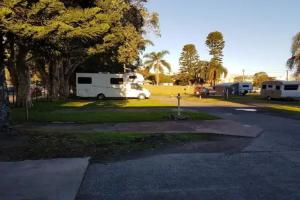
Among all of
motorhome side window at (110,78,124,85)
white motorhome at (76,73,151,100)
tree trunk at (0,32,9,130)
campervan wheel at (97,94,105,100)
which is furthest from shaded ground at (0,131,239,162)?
motorhome side window at (110,78,124,85)

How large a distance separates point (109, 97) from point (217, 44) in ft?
166

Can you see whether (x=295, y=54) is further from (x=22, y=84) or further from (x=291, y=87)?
(x=22, y=84)

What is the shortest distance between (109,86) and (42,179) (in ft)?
124

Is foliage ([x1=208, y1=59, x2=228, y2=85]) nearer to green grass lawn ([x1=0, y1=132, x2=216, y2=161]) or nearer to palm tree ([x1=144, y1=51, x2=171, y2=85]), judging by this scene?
palm tree ([x1=144, y1=51, x2=171, y2=85])

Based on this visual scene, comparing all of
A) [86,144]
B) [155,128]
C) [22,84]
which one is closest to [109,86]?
[22,84]

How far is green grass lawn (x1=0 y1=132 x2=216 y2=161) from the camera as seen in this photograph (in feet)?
30.4

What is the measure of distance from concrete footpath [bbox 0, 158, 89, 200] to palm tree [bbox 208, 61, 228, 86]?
84499 mm

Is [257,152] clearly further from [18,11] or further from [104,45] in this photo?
[104,45]

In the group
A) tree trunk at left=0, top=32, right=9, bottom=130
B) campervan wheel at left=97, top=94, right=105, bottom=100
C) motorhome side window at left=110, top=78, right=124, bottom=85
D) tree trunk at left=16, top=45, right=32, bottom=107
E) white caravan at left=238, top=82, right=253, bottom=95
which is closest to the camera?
tree trunk at left=0, top=32, right=9, bottom=130

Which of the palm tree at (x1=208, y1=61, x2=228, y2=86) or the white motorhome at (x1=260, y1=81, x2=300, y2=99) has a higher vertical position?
the palm tree at (x1=208, y1=61, x2=228, y2=86)

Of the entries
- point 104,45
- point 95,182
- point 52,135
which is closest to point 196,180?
point 95,182

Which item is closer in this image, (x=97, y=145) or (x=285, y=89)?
(x=97, y=145)

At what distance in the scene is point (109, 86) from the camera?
4441 centimetres

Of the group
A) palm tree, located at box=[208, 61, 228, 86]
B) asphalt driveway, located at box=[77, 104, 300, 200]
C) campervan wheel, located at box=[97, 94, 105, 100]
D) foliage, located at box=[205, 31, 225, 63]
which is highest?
foliage, located at box=[205, 31, 225, 63]
